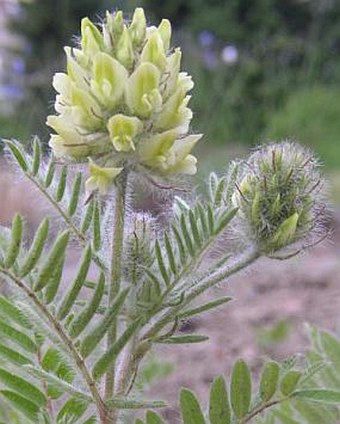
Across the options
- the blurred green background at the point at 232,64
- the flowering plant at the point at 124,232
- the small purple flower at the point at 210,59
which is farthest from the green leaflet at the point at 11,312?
the small purple flower at the point at 210,59

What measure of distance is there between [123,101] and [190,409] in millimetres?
394

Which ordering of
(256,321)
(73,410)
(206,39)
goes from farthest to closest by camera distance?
(206,39) → (256,321) → (73,410)

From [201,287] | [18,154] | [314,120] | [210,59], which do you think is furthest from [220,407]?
[210,59]

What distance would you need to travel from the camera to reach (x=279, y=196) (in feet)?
3.73

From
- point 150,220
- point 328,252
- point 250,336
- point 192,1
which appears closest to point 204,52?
point 192,1

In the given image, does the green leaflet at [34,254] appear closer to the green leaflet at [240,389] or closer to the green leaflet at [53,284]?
the green leaflet at [53,284]

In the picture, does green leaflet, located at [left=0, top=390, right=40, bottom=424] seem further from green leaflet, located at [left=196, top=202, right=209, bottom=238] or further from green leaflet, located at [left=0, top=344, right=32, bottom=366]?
green leaflet, located at [left=196, top=202, right=209, bottom=238]

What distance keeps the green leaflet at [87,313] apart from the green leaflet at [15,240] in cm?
9

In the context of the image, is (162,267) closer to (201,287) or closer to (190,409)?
(201,287)

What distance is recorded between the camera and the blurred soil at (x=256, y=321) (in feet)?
9.06

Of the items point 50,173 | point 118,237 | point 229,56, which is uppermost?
point 229,56

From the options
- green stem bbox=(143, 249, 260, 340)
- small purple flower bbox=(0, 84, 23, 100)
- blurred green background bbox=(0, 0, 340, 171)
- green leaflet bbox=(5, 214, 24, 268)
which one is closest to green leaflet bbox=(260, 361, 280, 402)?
green stem bbox=(143, 249, 260, 340)

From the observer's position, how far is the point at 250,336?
3.12 metres

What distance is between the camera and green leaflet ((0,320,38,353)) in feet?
3.91
